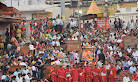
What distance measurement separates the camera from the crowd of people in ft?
64.1

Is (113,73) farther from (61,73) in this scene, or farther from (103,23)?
(103,23)

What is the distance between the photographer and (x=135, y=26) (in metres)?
29.4

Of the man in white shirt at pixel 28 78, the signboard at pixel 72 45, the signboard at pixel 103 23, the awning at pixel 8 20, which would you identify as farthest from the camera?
the signboard at pixel 103 23

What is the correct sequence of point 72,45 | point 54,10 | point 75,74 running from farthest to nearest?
point 54,10 → point 72,45 → point 75,74

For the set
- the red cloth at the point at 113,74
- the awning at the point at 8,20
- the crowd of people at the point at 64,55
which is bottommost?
the red cloth at the point at 113,74

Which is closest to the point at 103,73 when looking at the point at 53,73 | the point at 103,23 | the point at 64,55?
the point at 53,73

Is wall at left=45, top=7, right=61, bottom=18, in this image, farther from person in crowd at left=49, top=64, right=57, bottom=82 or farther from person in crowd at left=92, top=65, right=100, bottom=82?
person in crowd at left=92, top=65, right=100, bottom=82

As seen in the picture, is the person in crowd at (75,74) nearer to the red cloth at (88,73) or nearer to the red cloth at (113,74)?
the red cloth at (88,73)

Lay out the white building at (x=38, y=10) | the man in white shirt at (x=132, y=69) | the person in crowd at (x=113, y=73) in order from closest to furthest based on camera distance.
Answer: the person in crowd at (x=113, y=73) < the man in white shirt at (x=132, y=69) < the white building at (x=38, y=10)

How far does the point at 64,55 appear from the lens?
22969 millimetres

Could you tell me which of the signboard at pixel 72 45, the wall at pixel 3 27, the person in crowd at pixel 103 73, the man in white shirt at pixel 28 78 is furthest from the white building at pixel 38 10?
the man in white shirt at pixel 28 78

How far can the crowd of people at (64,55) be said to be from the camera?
19531mm

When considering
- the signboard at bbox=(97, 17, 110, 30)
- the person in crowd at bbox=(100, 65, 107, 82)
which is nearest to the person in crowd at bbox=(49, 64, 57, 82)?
the person in crowd at bbox=(100, 65, 107, 82)

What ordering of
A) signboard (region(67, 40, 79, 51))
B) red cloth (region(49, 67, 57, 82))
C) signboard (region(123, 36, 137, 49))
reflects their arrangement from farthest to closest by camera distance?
signboard (region(123, 36, 137, 49)) < signboard (region(67, 40, 79, 51)) < red cloth (region(49, 67, 57, 82))
